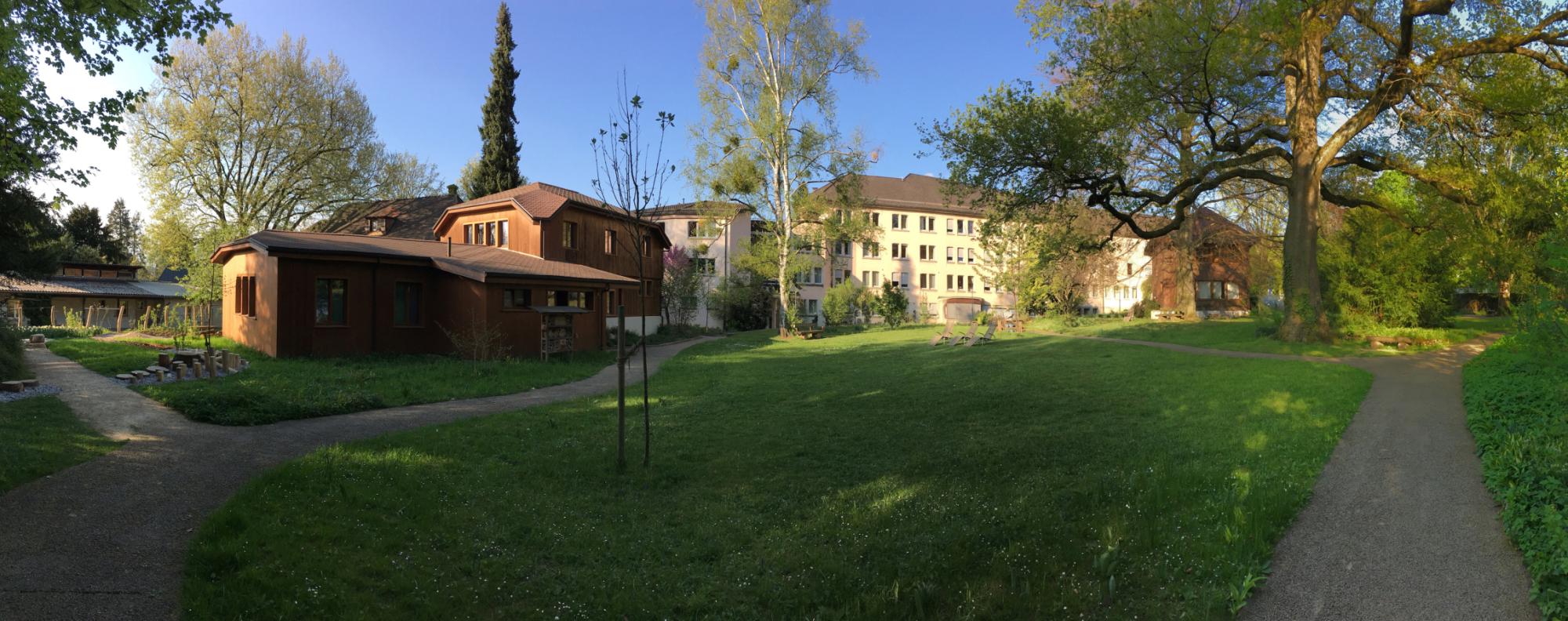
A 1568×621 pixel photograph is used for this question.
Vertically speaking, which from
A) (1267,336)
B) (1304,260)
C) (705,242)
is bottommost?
(1267,336)

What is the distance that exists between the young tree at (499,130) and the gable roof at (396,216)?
484 cm

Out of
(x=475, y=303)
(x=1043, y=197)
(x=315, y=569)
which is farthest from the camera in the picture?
(x=475, y=303)

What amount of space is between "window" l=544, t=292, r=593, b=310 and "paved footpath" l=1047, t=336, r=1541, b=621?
67.0 feet

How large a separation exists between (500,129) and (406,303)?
101 ft

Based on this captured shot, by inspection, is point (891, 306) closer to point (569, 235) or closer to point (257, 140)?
point (569, 235)

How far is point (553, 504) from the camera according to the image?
21.5ft

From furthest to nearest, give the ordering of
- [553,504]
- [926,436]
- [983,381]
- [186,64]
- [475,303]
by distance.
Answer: [186,64], [475,303], [983,381], [926,436], [553,504]

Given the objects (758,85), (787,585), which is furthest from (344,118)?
(787,585)

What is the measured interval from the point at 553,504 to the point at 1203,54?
626 inches

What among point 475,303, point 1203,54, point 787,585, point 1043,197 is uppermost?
point 1203,54

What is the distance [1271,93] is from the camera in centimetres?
1812

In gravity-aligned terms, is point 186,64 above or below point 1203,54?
above

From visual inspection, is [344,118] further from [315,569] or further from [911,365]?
[315,569]

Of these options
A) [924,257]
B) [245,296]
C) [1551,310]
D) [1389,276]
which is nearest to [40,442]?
[1551,310]
